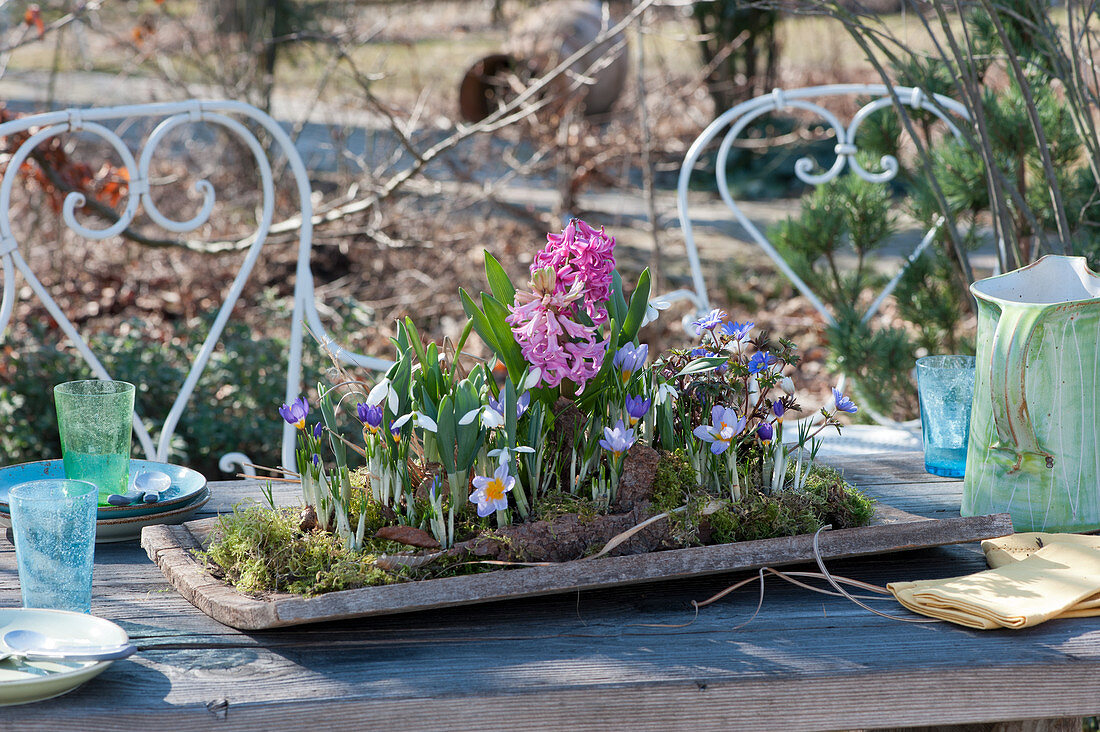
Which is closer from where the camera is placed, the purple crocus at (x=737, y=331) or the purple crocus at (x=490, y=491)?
the purple crocus at (x=490, y=491)

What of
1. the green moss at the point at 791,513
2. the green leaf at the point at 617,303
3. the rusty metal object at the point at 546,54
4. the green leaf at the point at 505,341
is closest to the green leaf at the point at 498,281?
the green leaf at the point at 505,341

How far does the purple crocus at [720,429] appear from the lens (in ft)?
4.11

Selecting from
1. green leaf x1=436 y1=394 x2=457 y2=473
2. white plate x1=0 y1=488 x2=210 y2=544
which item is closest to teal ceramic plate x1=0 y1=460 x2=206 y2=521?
white plate x1=0 y1=488 x2=210 y2=544

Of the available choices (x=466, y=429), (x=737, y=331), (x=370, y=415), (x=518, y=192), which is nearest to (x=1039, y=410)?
(x=737, y=331)

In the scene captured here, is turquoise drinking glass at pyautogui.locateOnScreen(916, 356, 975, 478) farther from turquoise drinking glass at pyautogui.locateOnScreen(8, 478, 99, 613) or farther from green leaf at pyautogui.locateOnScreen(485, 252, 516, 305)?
turquoise drinking glass at pyautogui.locateOnScreen(8, 478, 99, 613)

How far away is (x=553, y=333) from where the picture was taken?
1.21 meters

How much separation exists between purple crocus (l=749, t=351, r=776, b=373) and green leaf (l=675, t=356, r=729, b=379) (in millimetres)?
38

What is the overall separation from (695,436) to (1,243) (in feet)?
4.80

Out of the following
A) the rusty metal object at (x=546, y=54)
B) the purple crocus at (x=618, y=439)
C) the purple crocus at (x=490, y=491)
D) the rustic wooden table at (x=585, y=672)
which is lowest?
the rustic wooden table at (x=585, y=672)

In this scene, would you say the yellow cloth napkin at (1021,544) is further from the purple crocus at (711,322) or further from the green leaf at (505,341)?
the green leaf at (505,341)

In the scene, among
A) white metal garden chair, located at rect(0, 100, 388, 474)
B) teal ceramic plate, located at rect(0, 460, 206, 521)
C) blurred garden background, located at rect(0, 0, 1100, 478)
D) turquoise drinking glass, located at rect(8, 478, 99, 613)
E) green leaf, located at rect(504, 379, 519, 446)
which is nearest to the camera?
turquoise drinking glass, located at rect(8, 478, 99, 613)

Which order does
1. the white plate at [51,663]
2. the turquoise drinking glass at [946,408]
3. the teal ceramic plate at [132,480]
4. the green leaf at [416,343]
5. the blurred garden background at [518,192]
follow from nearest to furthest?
the white plate at [51,663] → the green leaf at [416,343] → the teal ceramic plate at [132,480] → the turquoise drinking glass at [946,408] → the blurred garden background at [518,192]

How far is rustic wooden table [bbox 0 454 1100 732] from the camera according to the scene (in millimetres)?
1005

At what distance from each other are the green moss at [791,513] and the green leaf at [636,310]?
0.24m
